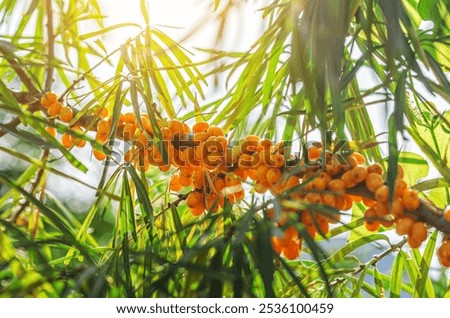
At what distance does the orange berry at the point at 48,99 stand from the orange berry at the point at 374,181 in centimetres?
32

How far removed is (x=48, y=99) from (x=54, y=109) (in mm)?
15

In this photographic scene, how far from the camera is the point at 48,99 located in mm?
677

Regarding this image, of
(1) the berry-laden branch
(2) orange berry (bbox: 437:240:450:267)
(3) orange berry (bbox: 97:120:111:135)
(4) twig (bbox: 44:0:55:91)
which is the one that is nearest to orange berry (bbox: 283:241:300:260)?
(1) the berry-laden branch

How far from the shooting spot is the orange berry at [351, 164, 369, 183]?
527mm

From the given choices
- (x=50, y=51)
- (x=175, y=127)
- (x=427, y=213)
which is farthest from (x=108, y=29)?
(x=427, y=213)

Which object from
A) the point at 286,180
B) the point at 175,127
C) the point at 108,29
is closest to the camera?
the point at 286,180

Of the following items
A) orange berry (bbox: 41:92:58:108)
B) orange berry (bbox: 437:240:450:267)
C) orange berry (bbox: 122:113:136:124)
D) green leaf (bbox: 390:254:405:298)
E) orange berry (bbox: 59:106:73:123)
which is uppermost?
orange berry (bbox: 41:92:58:108)

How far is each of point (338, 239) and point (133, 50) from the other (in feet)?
1.00

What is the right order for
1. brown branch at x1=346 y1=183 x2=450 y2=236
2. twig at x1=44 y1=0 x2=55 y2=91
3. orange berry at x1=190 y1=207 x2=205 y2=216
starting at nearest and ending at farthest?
1. brown branch at x1=346 y1=183 x2=450 y2=236
2. orange berry at x1=190 y1=207 x2=205 y2=216
3. twig at x1=44 y1=0 x2=55 y2=91

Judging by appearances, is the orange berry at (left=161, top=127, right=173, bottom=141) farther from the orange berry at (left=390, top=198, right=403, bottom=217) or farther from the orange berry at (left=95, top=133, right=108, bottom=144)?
the orange berry at (left=390, top=198, right=403, bottom=217)

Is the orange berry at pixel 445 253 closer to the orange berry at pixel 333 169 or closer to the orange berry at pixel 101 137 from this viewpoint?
the orange berry at pixel 333 169

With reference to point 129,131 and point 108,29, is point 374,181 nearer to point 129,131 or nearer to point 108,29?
point 129,131

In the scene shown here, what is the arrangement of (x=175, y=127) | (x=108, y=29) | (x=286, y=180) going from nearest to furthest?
(x=286, y=180)
(x=175, y=127)
(x=108, y=29)

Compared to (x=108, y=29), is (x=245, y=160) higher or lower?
lower
